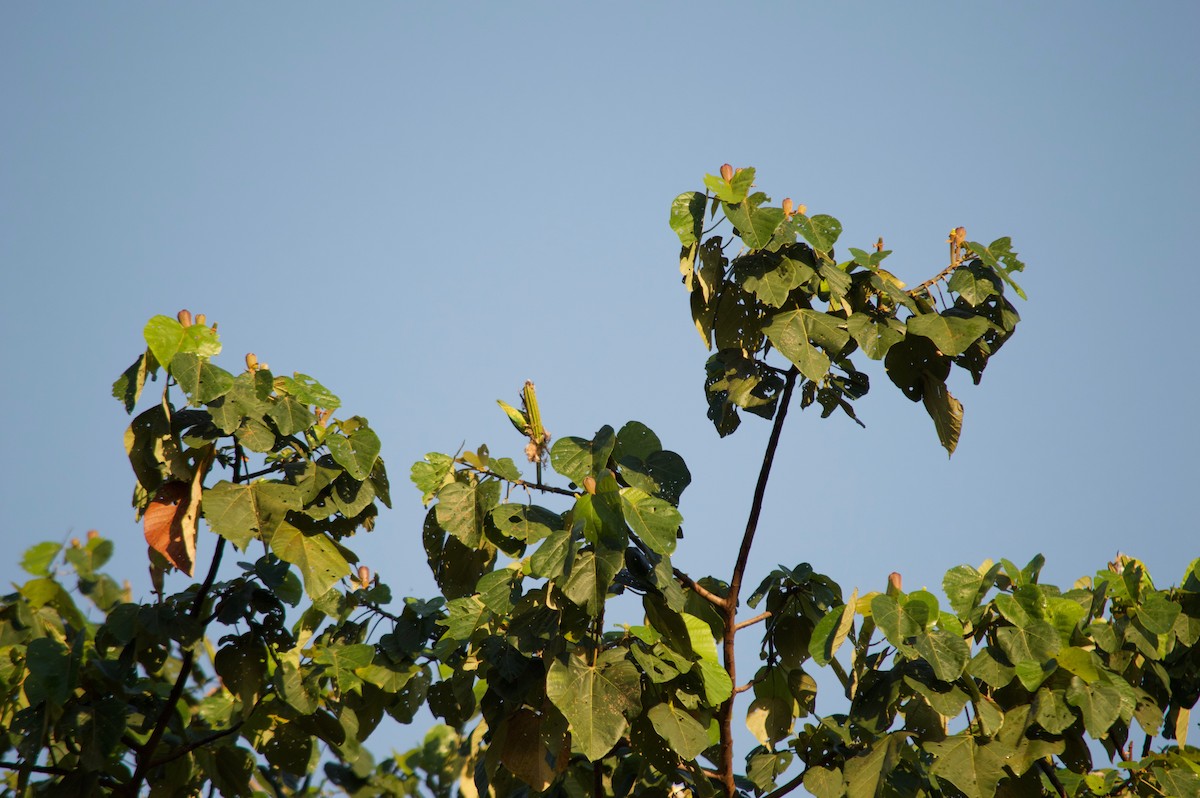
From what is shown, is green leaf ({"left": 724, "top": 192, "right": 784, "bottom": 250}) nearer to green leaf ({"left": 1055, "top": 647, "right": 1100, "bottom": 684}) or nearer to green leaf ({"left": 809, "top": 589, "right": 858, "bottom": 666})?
green leaf ({"left": 809, "top": 589, "right": 858, "bottom": 666})

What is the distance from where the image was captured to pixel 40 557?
6.07m

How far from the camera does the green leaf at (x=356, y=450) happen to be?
4629mm

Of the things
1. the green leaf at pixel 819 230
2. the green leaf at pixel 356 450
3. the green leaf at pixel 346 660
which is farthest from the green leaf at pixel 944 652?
the green leaf at pixel 346 660

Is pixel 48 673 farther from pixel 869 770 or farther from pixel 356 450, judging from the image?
pixel 869 770

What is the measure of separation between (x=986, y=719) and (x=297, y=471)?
8.99 ft

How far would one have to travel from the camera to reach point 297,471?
4684 mm

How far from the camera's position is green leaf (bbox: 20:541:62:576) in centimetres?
596

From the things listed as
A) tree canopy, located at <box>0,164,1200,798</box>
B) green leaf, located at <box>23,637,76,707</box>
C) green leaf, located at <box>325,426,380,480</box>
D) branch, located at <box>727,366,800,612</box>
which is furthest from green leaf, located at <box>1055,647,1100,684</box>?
green leaf, located at <box>23,637,76,707</box>

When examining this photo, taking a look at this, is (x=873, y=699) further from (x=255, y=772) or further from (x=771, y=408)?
(x=255, y=772)

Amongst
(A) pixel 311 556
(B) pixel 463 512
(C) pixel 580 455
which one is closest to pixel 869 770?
(C) pixel 580 455

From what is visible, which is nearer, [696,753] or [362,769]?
[696,753]

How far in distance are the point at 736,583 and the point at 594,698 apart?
719mm

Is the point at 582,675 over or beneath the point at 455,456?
beneath

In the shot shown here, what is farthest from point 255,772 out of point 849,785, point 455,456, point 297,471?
point 849,785
